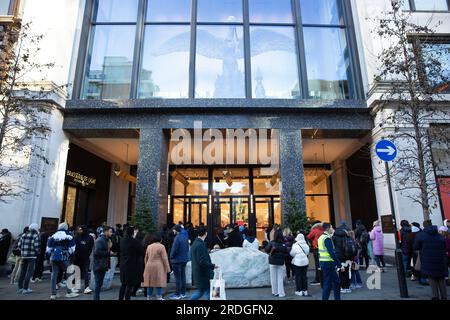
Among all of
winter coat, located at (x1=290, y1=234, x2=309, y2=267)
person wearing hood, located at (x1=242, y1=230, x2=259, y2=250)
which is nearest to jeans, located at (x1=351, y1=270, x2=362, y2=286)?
winter coat, located at (x1=290, y1=234, x2=309, y2=267)

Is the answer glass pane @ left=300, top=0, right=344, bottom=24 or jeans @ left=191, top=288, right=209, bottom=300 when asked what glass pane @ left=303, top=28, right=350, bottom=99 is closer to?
glass pane @ left=300, top=0, right=344, bottom=24

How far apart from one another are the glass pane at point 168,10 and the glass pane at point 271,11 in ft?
10.1

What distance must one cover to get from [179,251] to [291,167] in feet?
21.5

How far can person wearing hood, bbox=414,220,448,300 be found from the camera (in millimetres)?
5984

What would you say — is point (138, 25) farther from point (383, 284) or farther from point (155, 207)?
point (383, 284)

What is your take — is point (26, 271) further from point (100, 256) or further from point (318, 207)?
point (318, 207)

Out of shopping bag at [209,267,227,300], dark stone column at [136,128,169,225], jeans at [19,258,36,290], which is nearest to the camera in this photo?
shopping bag at [209,267,227,300]

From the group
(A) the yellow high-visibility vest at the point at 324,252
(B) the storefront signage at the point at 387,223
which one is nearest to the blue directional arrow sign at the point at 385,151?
(A) the yellow high-visibility vest at the point at 324,252

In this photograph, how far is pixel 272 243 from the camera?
7254mm

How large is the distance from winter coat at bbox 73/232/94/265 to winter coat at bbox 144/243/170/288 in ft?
7.38

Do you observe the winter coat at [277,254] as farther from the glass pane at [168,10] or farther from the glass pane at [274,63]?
the glass pane at [168,10]

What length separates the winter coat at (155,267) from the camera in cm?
614
